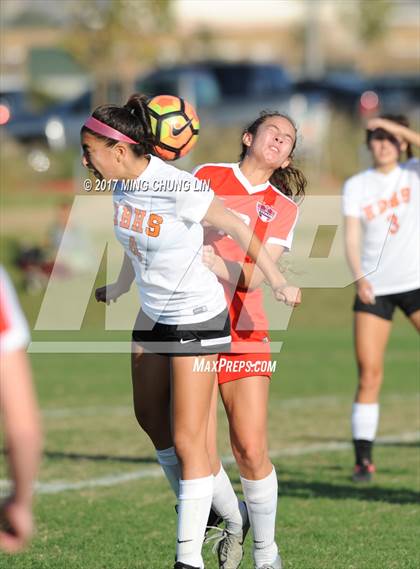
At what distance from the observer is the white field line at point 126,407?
39.2 feet

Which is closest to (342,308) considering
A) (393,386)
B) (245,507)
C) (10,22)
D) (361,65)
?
(393,386)

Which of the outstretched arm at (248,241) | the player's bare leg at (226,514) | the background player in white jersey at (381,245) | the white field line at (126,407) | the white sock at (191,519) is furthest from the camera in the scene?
the white field line at (126,407)

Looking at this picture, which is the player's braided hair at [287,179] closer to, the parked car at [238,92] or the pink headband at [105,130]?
the pink headband at [105,130]

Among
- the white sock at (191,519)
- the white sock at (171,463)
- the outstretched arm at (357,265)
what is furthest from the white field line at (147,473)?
the white sock at (191,519)

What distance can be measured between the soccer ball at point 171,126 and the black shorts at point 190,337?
3.45 feet

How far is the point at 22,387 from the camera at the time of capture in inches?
127

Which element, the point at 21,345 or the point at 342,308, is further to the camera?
the point at 342,308

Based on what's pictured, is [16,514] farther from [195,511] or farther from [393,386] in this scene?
[393,386]

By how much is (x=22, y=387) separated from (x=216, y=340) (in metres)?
2.33

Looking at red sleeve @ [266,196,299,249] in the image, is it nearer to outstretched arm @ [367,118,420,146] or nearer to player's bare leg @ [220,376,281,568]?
player's bare leg @ [220,376,281,568]

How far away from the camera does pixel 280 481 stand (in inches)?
337

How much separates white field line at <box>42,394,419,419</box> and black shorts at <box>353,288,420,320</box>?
13.4ft

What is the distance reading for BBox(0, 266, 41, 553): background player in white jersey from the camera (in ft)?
10.5

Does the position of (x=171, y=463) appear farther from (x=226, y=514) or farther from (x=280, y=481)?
(x=280, y=481)
